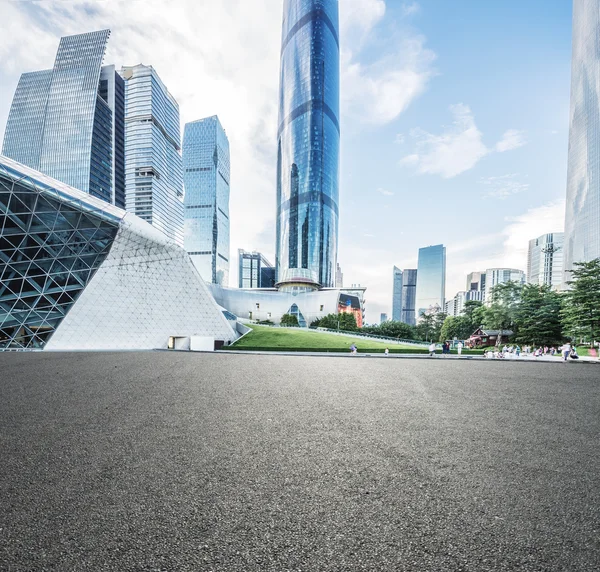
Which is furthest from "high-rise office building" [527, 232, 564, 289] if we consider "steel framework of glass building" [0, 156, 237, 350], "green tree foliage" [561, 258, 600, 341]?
"steel framework of glass building" [0, 156, 237, 350]

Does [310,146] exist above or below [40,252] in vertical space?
above

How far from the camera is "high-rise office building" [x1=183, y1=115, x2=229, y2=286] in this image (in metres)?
156

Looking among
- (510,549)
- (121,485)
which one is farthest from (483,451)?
(121,485)

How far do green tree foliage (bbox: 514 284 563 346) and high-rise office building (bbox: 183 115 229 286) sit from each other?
136573 mm

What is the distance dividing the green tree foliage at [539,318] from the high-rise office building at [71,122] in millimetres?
117795

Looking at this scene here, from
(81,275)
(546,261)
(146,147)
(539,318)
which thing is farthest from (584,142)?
(146,147)

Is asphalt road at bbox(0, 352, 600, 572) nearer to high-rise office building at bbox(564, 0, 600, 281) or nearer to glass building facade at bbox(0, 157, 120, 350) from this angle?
glass building facade at bbox(0, 157, 120, 350)

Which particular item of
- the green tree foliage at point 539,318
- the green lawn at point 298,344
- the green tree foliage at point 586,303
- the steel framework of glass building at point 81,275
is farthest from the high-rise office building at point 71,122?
the green tree foliage at point 586,303

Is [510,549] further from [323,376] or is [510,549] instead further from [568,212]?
[568,212]

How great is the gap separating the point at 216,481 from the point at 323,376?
804cm

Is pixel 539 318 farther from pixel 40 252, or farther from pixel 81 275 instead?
pixel 40 252

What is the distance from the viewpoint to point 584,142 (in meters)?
81.8

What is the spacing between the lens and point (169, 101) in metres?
146

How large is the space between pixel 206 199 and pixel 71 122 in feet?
215
